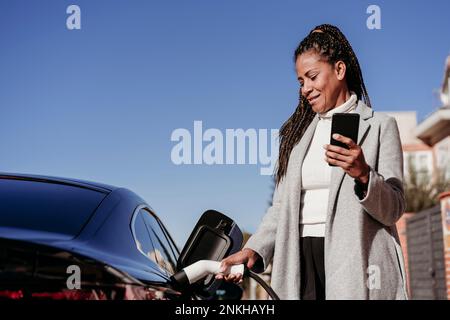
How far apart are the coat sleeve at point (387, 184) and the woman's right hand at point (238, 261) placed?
0.53 metres

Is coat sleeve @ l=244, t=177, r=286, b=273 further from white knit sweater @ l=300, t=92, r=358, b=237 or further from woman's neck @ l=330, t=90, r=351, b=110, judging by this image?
woman's neck @ l=330, t=90, r=351, b=110

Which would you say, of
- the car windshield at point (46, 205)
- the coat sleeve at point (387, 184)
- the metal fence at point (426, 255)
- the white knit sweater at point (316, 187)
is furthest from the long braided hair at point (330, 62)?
the metal fence at point (426, 255)

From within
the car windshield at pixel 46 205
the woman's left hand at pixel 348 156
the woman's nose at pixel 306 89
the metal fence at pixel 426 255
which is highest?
the woman's nose at pixel 306 89

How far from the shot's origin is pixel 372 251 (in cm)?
239

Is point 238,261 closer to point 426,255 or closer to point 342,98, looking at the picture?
point 342,98

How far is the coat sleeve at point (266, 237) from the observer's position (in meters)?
2.73

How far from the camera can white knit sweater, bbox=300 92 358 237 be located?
2.53 metres

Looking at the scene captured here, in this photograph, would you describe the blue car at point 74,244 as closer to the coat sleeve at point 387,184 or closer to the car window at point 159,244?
the car window at point 159,244

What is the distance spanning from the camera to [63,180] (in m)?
2.76

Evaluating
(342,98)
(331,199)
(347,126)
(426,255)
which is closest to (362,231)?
(331,199)

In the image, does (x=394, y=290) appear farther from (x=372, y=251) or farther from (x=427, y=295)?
(x=427, y=295)

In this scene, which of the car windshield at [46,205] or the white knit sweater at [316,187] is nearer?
the car windshield at [46,205]

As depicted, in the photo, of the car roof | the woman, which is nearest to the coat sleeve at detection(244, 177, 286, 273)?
the woman
